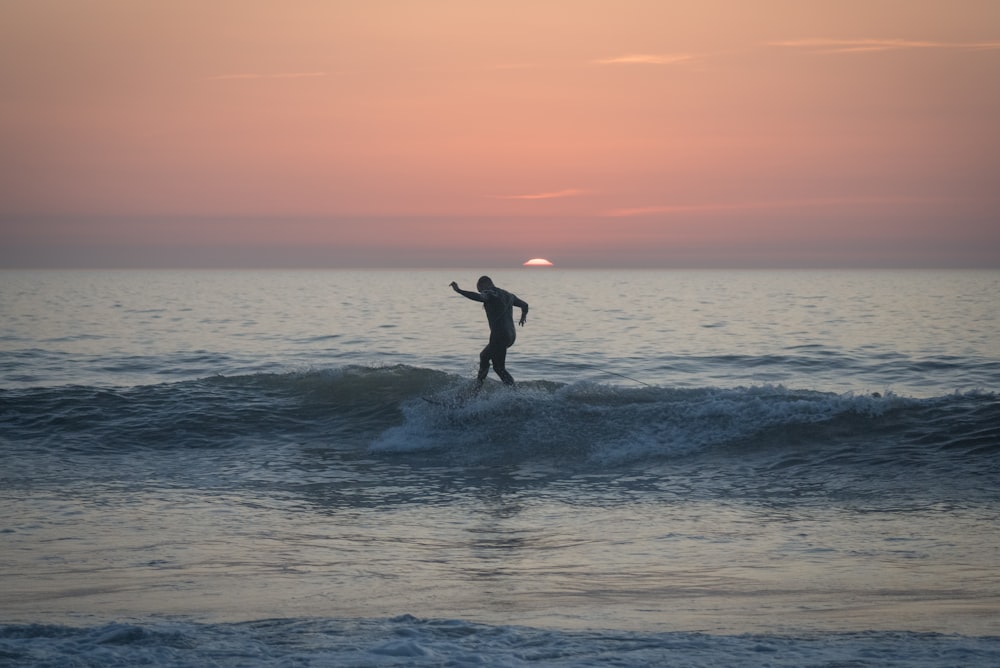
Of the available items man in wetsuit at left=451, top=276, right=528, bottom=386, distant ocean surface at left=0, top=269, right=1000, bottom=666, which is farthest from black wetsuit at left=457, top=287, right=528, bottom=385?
distant ocean surface at left=0, top=269, right=1000, bottom=666

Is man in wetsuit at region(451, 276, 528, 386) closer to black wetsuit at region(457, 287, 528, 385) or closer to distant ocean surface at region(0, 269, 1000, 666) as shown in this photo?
black wetsuit at region(457, 287, 528, 385)

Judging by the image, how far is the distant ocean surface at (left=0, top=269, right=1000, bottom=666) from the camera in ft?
18.5

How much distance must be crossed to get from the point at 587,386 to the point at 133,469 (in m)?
8.01

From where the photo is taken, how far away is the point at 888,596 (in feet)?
21.2

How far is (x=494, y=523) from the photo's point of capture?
9.07m

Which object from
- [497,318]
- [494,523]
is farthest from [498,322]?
[494,523]

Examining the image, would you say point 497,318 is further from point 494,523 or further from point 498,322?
point 494,523

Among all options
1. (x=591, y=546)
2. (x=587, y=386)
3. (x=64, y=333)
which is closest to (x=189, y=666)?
(x=591, y=546)

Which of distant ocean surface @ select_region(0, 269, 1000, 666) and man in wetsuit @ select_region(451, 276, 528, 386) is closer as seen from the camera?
distant ocean surface @ select_region(0, 269, 1000, 666)

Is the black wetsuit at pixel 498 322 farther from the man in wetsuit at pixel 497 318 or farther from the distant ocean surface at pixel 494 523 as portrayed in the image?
the distant ocean surface at pixel 494 523

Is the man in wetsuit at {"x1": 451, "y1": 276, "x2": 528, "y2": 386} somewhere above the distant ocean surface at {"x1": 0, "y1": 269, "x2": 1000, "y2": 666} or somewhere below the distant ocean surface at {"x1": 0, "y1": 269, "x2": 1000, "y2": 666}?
above

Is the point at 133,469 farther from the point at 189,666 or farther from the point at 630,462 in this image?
the point at 189,666

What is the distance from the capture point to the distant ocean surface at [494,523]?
5.63 m

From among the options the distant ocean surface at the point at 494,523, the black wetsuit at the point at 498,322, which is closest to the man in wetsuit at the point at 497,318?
the black wetsuit at the point at 498,322
